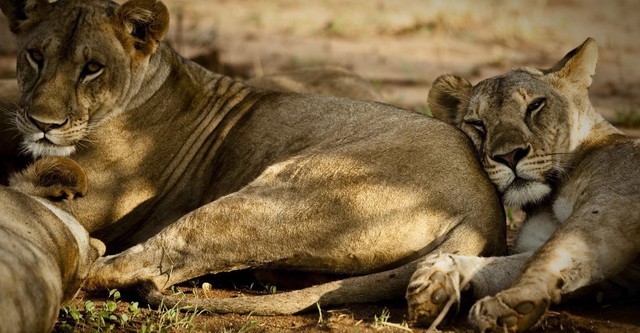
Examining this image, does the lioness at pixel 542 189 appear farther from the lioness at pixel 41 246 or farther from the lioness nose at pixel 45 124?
the lioness nose at pixel 45 124

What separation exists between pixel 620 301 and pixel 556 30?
23.2ft

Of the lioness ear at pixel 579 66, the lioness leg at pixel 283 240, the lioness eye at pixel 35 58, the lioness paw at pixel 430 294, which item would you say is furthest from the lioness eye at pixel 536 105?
the lioness eye at pixel 35 58

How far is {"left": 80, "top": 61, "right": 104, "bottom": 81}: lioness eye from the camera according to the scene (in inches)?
195

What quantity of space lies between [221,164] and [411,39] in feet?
19.6

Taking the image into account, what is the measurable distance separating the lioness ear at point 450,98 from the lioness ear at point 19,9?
1.95m

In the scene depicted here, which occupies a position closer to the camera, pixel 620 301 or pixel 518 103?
pixel 620 301

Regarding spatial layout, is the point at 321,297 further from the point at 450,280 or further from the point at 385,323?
the point at 450,280

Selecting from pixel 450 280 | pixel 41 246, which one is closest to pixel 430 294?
pixel 450 280

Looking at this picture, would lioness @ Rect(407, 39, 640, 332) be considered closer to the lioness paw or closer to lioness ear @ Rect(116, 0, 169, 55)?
the lioness paw

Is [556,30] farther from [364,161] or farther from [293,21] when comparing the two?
[364,161]

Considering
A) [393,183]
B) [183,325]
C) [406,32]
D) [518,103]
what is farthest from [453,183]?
[406,32]

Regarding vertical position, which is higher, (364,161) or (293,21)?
(364,161)

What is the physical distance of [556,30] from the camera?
36.0ft

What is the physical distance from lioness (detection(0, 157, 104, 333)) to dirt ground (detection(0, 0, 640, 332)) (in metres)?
3.38
